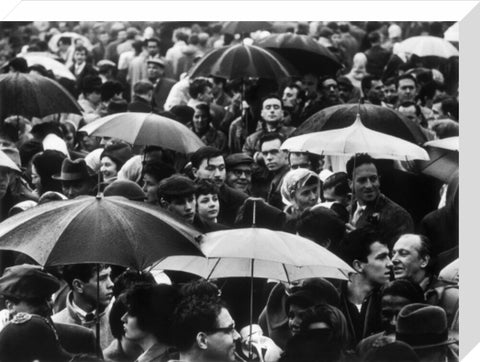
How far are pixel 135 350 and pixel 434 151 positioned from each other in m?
2.97

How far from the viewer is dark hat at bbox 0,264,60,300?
10859 millimetres

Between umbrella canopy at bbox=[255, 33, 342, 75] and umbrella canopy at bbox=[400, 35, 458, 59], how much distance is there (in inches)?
31.6

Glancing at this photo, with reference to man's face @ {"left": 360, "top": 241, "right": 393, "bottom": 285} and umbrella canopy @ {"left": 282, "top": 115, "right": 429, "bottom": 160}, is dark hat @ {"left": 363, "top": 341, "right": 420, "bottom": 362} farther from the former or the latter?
umbrella canopy @ {"left": 282, "top": 115, "right": 429, "bottom": 160}

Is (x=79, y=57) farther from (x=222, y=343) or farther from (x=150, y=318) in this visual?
(x=222, y=343)

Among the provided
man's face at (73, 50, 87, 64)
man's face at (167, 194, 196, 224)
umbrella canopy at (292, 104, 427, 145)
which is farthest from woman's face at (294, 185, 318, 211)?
man's face at (73, 50, 87, 64)

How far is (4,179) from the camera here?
1188 cm

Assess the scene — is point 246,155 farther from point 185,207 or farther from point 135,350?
point 135,350

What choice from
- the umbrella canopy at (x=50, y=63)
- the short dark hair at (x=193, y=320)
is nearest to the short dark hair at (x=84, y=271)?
the short dark hair at (x=193, y=320)

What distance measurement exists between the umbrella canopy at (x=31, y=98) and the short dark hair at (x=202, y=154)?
1.12 m

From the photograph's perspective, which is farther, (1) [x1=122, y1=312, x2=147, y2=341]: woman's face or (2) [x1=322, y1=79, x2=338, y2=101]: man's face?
(2) [x1=322, y1=79, x2=338, y2=101]: man's face

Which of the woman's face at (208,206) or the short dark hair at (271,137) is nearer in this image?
the woman's face at (208,206)

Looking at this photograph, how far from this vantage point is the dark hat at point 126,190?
453 inches

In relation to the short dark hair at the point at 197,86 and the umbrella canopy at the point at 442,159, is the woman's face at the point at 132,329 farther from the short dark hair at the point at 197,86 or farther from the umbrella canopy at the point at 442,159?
the short dark hair at the point at 197,86
